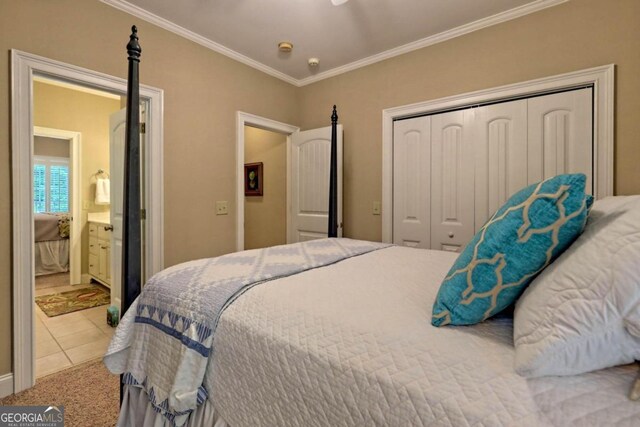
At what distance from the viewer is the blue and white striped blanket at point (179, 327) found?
107 centimetres

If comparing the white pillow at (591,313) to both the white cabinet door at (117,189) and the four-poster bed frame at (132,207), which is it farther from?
the white cabinet door at (117,189)

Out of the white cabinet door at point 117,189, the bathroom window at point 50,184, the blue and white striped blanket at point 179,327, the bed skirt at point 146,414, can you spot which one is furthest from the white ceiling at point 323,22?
the bathroom window at point 50,184

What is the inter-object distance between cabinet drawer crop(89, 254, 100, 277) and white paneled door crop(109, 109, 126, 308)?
1.80m

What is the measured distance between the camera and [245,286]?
46.4 inches

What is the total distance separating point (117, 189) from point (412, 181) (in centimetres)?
274

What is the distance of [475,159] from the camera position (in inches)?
105

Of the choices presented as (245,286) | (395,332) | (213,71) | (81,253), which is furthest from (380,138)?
(81,253)

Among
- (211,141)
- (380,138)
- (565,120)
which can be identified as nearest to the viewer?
(565,120)

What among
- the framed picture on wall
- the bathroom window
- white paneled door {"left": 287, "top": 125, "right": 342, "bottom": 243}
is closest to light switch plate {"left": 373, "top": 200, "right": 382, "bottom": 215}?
white paneled door {"left": 287, "top": 125, "right": 342, "bottom": 243}

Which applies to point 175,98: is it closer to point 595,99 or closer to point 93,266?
point 595,99

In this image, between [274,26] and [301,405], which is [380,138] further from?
[301,405]

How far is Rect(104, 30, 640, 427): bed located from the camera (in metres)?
0.61

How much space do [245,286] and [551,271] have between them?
3.05ft

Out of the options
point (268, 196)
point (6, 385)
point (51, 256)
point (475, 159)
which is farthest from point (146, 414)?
point (51, 256)
